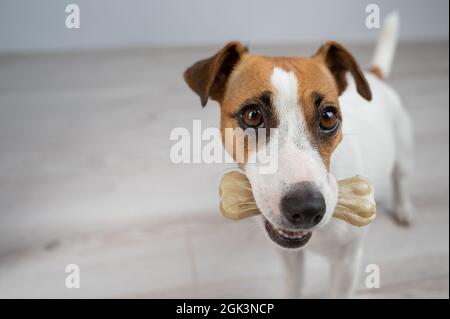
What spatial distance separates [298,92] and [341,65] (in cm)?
23

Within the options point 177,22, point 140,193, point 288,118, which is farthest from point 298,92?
point 140,193

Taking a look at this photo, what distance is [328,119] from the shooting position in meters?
0.80

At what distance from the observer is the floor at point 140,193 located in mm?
1366

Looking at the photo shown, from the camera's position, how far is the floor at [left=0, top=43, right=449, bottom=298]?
1366 millimetres

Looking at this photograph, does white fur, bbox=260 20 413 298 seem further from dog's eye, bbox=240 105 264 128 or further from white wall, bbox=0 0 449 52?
white wall, bbox=0 0 449 52

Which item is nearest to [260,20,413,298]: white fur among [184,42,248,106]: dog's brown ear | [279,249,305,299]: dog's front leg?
[279,249,305,299]: dog's front leg

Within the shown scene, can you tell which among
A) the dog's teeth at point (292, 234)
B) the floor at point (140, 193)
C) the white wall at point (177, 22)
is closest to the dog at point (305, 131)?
the dog's teeth at point (292, 234)

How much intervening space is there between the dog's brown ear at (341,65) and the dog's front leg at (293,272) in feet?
1.66

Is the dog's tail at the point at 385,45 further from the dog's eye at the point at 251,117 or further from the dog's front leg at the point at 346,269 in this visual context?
the dog's eye at the point at 251,117

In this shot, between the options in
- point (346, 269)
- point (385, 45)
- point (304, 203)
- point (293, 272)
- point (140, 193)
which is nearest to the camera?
point (304, 203)

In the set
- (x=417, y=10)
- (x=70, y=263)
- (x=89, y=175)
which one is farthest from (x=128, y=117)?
(x=417, y=10)

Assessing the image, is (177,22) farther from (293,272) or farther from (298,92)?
(293,272)
